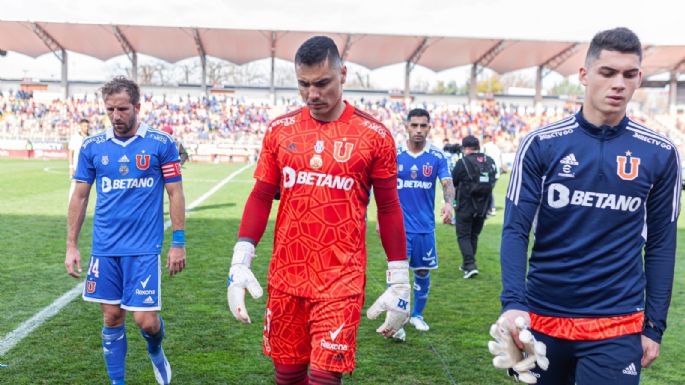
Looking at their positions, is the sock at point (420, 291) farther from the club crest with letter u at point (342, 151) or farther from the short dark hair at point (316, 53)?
the short dark hair at point (316, 53)

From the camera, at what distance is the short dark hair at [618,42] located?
2935 millimetres

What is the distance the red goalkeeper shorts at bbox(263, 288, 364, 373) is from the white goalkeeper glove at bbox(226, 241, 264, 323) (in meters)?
0.19

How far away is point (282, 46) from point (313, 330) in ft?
172

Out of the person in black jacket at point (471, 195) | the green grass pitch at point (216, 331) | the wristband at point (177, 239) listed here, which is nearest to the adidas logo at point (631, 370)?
the green grass pitch at point (216, 331)

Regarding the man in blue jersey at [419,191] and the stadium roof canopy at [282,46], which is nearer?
the man in blue jersey at [419,191]

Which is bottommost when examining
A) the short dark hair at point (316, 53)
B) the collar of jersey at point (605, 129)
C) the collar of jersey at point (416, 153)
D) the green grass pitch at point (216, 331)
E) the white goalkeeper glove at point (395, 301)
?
the green grass pitch at point (216, 331)

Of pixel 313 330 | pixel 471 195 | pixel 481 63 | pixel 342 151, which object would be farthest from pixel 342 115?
pixel 481 63

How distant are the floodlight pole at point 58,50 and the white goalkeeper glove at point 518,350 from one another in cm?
5648

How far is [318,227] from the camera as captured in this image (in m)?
3.39

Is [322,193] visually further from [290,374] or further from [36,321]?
[36,321]

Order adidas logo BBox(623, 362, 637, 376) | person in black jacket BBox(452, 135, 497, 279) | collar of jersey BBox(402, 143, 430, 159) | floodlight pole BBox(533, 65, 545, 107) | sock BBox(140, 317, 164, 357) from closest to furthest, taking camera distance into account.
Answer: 1. adidas logo BBox(623, 362, 637, 376)
2. sock BBox(140, 317, 164, 357)
3. collar of jersey BBox(402, 143, 430, 159)
4. person in black jacket BBox(452, 135, 497, 279)
5. floodlight pole BBox(533, 65, 545, 107)

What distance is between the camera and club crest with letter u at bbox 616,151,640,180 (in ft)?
9.56

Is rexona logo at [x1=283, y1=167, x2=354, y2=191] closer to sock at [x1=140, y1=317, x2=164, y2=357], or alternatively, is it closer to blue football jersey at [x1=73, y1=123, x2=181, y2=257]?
blue football jersey at [x1=73, y1=123, x2=181, y2=257]

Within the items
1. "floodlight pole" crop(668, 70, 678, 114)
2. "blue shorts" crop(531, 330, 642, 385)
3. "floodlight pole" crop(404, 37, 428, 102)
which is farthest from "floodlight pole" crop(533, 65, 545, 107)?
"blue shorts" crop(531, 330, 642, 385)
